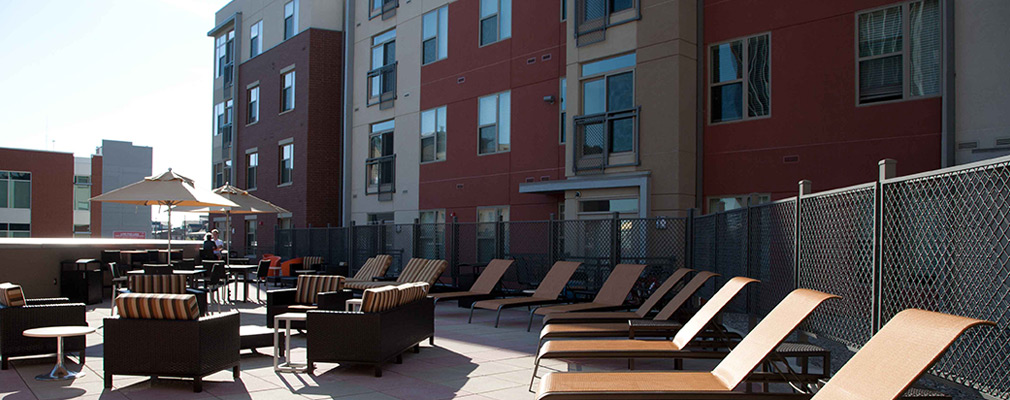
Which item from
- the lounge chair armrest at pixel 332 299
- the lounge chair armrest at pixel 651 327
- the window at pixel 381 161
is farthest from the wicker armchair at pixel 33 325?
the window at pixel 381 161

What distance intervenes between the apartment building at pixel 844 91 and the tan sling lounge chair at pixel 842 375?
6437 mm

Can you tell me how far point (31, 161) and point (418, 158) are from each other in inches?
1377

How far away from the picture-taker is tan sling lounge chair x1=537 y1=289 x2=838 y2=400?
14.6 feet

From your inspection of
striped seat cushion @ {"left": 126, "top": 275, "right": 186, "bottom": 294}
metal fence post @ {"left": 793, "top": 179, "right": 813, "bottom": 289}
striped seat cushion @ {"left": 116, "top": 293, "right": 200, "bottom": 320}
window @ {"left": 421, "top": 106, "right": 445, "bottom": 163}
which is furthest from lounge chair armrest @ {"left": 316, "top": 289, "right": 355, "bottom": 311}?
window @ {"left": 421, "top": 106, "right": 445, "bottom": 163}

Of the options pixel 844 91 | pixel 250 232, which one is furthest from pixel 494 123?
pixel 250 232

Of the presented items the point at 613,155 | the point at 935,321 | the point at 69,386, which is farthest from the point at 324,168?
the point at 935,321

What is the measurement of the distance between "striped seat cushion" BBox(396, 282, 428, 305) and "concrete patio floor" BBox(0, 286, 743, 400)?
67 cm

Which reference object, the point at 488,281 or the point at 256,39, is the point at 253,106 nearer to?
the point at 256,39

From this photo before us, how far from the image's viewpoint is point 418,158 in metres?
22.0

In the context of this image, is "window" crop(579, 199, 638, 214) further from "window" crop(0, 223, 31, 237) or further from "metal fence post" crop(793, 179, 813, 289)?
"window" crop(0, 223, 31, 237)

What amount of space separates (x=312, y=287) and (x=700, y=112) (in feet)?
28.0

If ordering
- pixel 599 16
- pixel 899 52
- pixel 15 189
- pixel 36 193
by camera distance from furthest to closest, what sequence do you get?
pixel 36 193 → pixel 15 189 → pixel 599 16 → pixel 899 52

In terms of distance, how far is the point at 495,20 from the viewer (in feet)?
63.4

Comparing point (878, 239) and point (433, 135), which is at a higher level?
point (433, 135)
